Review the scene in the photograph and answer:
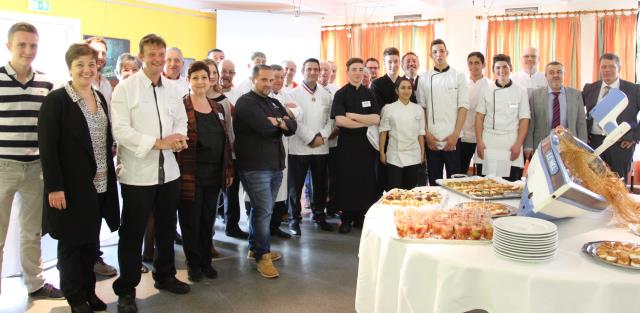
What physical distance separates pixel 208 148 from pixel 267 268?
0.94 metres

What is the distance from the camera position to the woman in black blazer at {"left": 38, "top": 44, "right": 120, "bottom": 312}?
8.06 ft

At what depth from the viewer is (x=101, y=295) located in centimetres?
305

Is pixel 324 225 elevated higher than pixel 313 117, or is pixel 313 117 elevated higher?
pixel 313 117

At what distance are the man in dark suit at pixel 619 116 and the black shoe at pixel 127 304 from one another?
4.02 meters

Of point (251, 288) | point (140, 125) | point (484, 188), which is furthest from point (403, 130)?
point (140, 125)

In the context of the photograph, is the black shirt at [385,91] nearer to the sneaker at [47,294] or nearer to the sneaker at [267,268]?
the sneaker at [267,268]

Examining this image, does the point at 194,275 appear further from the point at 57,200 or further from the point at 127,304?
the point at 57,200

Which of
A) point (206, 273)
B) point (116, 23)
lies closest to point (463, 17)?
point (116, 23)

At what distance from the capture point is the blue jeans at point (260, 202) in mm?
3357

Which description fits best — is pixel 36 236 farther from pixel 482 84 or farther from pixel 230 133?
pixel 482 84

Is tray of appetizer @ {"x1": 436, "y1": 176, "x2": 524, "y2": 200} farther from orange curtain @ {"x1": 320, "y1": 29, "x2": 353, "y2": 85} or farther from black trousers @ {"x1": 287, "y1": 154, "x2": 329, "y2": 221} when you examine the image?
orange curtain @ {"x1": 320, "y1": 29, "x2": 353, "y2": 85}

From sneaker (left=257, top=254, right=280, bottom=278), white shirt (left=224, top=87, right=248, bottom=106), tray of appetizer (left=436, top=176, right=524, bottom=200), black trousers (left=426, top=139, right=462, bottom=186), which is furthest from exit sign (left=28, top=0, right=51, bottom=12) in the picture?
tray of appetizer (left=436, top=176, right=524, bottom=200)

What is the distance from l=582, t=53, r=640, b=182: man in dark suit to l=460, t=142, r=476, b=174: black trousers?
1071 mm

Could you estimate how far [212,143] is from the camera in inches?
123
